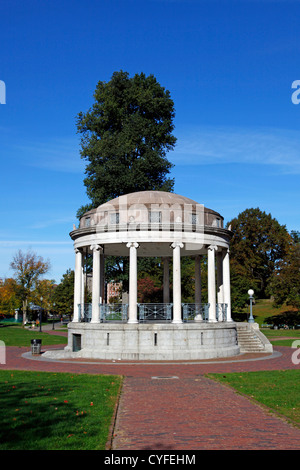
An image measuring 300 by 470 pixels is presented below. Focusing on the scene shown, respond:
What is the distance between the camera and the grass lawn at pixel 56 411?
9.16 m

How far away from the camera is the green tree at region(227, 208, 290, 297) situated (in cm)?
8588

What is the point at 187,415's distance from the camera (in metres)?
12.1

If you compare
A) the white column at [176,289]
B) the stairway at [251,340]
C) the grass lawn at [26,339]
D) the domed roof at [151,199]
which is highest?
the domed roof at [151,199]

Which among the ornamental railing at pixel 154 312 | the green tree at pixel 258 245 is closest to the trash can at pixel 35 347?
the ornamental railing at pixel 154 312

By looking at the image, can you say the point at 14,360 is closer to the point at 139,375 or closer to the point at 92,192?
the point at 139,375

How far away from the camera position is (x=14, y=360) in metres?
25.5

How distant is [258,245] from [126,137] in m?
48.7

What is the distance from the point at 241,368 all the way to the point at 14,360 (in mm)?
13207

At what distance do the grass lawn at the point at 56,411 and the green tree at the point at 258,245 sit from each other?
2752 inches

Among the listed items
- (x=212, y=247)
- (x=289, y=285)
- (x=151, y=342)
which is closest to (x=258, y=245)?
(x=289, y=285)

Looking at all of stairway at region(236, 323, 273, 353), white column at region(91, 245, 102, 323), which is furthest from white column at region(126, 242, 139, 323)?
stairway at region(236, 323, 273, 353)

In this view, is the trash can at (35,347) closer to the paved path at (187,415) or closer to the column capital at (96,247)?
the paved path at (187,415)
